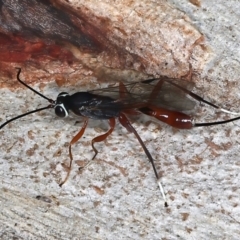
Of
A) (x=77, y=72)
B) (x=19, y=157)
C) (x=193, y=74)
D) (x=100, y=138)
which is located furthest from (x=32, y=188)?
(x=193, y=74)

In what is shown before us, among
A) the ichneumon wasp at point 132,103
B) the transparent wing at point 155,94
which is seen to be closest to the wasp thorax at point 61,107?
the ichneumon wasp at point 132,103

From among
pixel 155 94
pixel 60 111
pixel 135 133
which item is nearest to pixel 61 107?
pixel 60 111

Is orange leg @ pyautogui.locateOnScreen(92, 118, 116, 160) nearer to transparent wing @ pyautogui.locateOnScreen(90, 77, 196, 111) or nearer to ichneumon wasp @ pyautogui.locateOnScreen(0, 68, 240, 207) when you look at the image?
ichneumon wasp @ pyautogui.locateOnScreen(0, 68, 240, 207)

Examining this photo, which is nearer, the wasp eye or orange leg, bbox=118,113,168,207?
orange leg, bbox=118,113,168,207

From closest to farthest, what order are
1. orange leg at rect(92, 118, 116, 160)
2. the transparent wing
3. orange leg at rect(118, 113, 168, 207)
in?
orange leg at rect(118, 113, 168, 207), orange leg at rect(92, 118, 116, 160), the transparent wing

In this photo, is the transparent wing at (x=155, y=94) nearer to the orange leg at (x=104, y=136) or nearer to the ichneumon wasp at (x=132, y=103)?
the ichneumon wasp at (x=132, y=103)

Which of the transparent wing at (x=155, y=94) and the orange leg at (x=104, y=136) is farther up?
the transparent wing at (x=155, y=94)

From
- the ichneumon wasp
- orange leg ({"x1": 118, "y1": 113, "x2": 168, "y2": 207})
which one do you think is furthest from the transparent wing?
orange leg ({"x1": 118, "y1": 113, "x2": 168, "y2": 207})

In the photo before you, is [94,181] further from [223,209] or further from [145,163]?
[223,209]

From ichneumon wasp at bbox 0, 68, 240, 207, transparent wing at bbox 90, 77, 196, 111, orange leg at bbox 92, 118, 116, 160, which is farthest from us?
transparent wing at bbox 90, 77, 196, 111
